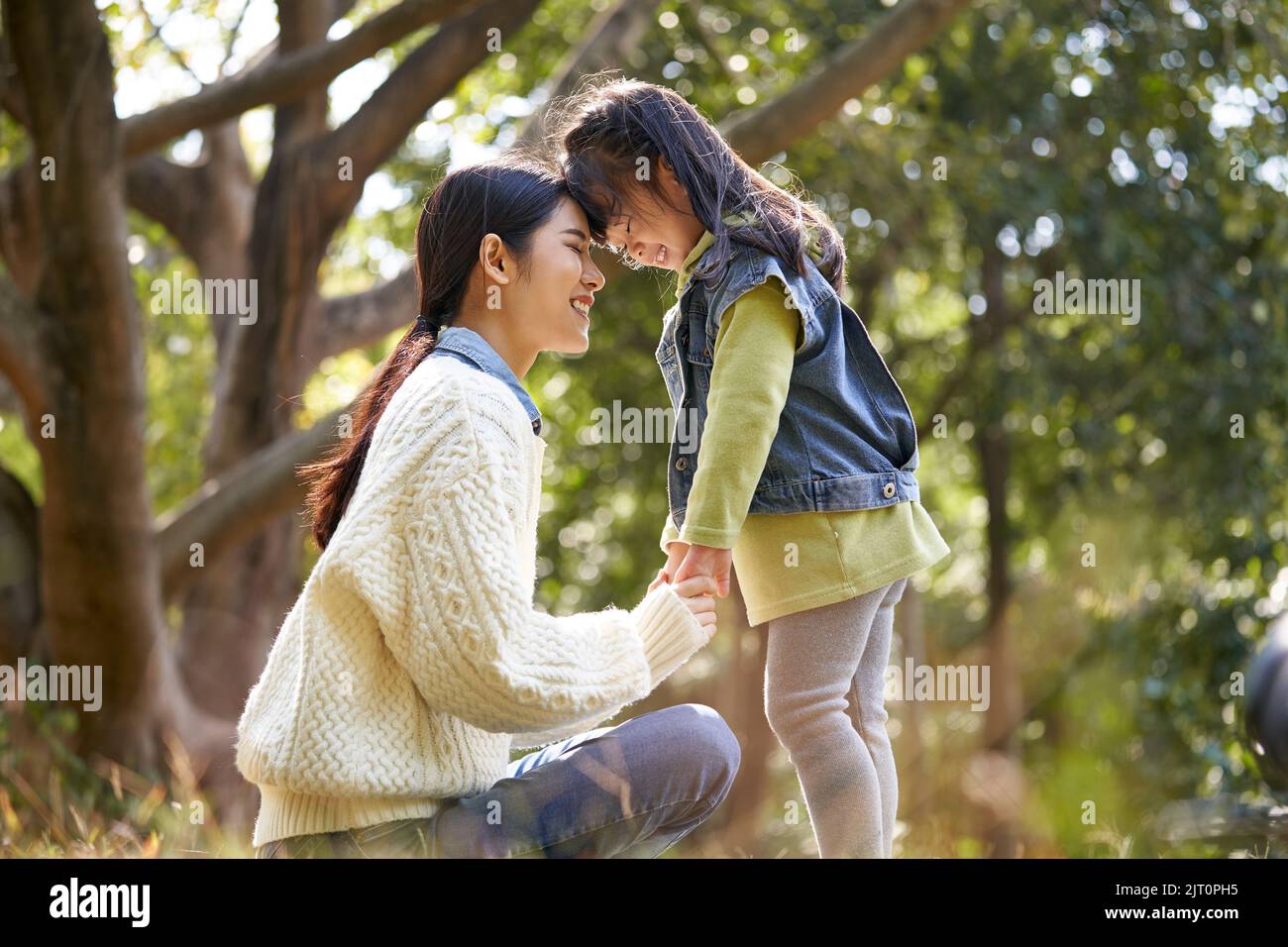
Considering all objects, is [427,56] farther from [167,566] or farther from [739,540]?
[739,540]

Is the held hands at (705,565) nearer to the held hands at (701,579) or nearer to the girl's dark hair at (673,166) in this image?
the held hands at (701,579)

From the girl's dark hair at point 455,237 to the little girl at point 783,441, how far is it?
16 centimetres

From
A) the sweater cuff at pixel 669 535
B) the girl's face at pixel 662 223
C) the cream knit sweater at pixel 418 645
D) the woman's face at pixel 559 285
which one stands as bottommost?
the cream knit sweater at pixel 418 645

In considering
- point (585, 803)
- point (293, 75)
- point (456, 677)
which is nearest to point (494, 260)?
point (456, 677)

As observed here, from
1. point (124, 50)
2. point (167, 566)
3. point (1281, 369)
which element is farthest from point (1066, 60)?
point (167, 566)

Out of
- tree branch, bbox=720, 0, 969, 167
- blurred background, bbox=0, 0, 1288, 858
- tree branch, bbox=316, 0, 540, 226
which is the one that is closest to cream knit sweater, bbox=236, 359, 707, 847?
blurred background, bbox=0, 0, 1288, 858

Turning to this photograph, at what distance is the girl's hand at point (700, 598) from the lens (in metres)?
2.09

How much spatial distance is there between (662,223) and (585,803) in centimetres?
109

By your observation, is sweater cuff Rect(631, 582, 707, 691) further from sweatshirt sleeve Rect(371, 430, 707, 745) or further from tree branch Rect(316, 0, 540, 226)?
tree branch Rect(316, 0, 540, 226)

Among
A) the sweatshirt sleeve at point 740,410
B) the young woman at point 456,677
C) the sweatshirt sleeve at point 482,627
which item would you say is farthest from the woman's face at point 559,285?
the sweatshirt sleeve at point 482,627

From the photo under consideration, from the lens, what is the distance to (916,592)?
8734mm

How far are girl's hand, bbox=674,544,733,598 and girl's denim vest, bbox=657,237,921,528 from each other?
0.57 feet

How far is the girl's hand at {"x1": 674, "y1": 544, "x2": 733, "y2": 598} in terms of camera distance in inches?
86.3

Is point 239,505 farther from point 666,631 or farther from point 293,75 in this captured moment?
point 666,631
